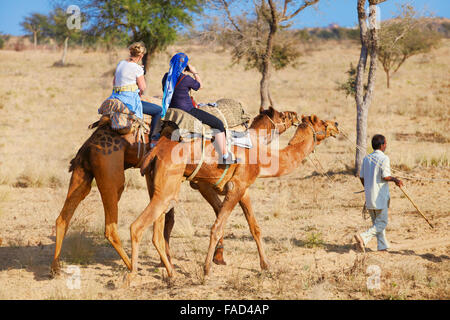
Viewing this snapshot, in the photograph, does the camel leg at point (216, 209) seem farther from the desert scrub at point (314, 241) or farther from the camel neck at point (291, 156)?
the desert scrub at point (314, 241)

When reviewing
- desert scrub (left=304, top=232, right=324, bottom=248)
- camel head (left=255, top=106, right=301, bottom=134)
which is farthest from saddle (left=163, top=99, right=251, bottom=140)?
desert scrub (left=304, top=232, right=324, bottom=248)

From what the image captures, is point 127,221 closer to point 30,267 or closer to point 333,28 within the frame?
point 30,267

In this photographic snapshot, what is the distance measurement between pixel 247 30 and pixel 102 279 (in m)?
12.9

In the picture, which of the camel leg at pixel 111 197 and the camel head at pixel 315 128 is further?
the camel head at pixel 315 128

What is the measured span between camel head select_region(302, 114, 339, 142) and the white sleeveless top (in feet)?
8.38

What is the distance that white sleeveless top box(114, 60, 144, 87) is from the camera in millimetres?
6875

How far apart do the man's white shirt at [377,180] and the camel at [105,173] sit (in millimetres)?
3423

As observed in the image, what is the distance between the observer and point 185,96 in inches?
265

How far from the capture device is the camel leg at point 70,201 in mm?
6738

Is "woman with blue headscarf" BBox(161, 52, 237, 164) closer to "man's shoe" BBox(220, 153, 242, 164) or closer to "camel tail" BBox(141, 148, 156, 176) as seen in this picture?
"man's shoe" BBox(220, 153, 242, 164)

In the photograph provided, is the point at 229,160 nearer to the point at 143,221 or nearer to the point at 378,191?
the point at 143,221

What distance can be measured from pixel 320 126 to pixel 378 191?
133cm

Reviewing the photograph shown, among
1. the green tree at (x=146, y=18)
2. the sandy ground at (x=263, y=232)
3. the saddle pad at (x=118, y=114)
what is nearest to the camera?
the sandy ground at (x=263, y=232)

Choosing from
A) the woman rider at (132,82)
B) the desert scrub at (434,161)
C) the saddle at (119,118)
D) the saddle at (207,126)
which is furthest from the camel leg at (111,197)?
the desert scrub at (434,161)
